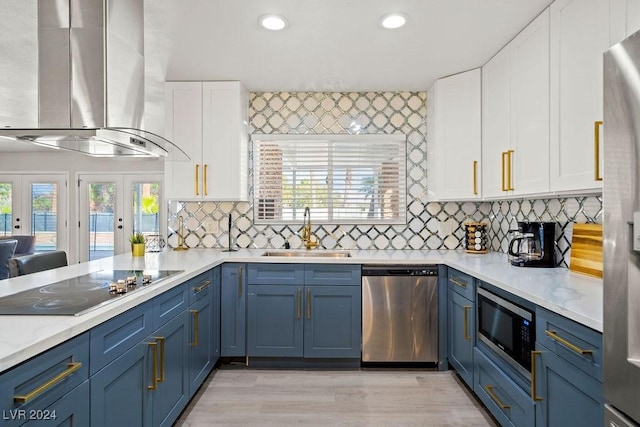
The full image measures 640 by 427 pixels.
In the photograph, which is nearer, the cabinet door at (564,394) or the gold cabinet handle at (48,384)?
the gold cabinet handle at (48,384)

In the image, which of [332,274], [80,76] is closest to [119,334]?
[80,76]

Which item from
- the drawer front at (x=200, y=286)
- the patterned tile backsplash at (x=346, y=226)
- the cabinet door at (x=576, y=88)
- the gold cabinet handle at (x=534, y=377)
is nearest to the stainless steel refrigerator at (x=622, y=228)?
the gold cabinet handle at (x=534, y=377)

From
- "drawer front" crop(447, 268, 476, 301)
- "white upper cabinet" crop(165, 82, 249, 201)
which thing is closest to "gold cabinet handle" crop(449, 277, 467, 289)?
"drawer front" crop(447, 268, 476, 301)

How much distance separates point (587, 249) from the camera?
2.06 m

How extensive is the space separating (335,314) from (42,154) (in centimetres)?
656

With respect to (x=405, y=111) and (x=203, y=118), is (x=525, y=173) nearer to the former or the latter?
(x=405, y=111)

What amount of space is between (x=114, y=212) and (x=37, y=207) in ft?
4.93

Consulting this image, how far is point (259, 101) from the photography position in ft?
11.5

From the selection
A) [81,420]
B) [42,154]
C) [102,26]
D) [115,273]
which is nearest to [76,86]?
[102,26]

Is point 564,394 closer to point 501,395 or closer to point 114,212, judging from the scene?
point 501,395

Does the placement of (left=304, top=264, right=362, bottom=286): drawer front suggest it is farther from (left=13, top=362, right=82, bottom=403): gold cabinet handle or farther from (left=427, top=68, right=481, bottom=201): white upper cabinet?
(left=13, top=362, right=82, bottom=403): gold cabinet handle

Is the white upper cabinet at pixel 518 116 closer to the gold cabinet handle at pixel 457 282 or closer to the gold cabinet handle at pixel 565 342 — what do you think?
the gold cabinet handle at pixel 457 282

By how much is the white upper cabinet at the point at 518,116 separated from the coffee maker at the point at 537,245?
0.85 feet

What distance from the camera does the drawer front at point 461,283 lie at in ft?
7.78
